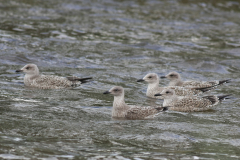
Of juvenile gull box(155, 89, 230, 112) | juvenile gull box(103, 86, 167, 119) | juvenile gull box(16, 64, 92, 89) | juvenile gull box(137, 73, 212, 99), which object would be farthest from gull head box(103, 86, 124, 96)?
juvenile gull box(16, 64, 92, 89)

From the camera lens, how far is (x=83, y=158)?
26.6 ft

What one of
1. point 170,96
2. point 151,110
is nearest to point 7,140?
point 151,110

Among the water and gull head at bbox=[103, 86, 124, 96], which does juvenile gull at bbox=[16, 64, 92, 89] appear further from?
gull head at bbox=[103, 86, 124, 96]

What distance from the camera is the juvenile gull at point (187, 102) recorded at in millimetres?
12578

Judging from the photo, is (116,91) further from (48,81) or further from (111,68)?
(111,68)

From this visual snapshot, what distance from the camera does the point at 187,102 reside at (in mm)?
12719

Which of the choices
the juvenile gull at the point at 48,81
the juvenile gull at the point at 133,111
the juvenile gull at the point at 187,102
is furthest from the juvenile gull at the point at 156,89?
the juvenile gull at the point at 133,111

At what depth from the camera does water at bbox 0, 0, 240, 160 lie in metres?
9.03

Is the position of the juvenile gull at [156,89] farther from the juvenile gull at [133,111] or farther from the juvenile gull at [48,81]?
the juvenile gull at [133,111]

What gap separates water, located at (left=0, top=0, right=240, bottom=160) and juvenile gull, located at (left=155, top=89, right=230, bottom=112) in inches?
10.7

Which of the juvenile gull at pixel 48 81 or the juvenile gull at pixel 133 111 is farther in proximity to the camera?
the juvenile gull at pixel 48 81

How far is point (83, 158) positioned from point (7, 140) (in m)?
1.69

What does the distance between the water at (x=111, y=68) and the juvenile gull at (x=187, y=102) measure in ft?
0.89

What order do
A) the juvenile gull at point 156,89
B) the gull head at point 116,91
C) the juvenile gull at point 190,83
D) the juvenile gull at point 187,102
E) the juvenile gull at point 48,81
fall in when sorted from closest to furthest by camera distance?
the gull head at point 116,91, the juvenile gull at point 187,102, the juvenile gull at point 156,89, the juvenile gull at point 48,81, the juvenile gull at point 190,83
